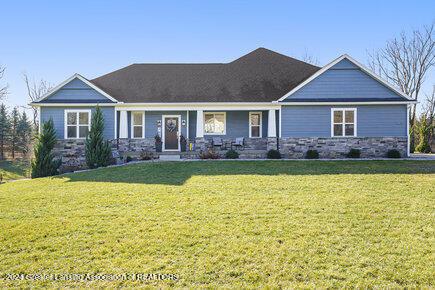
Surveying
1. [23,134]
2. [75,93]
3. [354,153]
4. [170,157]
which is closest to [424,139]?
[354,153]

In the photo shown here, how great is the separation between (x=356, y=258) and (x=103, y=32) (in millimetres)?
22049

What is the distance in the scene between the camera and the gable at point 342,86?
15617 millimetres

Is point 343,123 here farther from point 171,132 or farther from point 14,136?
point 14,136

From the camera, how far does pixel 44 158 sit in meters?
13.5

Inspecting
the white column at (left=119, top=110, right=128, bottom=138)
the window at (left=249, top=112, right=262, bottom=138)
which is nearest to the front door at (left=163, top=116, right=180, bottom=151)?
the white column at (left=119, top=110, right=128, bottom=138)

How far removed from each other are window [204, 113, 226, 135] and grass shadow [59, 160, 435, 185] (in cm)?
450

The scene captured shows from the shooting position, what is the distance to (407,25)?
31.5m

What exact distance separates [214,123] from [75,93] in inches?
326

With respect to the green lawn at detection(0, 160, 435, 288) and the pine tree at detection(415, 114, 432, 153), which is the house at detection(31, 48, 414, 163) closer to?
the green lawn at detection(0, 160, 435, 288)

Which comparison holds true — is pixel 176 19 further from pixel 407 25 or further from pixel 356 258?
pixel 407 25

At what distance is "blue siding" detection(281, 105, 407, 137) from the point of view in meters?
15.6

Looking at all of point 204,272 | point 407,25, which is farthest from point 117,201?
point 407,25

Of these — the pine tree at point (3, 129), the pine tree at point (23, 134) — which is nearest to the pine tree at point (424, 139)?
the pine tree at point (23, 134)

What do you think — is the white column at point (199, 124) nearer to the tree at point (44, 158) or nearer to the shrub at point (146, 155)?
the shrub at point (146, 155)
